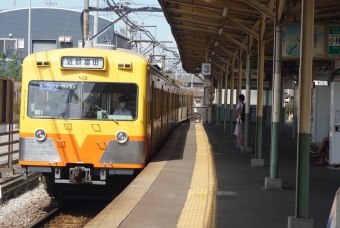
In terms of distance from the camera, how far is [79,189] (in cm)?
1062

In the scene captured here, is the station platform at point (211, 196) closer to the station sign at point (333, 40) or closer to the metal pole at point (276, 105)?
the metal pole at point (276, 105)

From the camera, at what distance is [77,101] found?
34.0ft

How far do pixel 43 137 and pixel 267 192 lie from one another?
3.98 meters

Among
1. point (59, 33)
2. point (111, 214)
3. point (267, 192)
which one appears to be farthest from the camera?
point (59, 33)

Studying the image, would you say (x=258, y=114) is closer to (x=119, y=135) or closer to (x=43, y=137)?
(x=119, y=135)

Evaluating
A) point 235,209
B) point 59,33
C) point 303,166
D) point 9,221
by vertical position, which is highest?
point 59,33

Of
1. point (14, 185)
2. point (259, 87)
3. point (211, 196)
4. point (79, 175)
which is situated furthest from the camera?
point (259, 87)

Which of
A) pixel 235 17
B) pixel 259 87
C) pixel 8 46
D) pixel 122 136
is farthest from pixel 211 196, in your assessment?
pixel 8 46

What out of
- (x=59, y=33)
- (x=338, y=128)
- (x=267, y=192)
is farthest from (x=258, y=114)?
(x=59, y=33)

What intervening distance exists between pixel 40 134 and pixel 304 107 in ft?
17.2

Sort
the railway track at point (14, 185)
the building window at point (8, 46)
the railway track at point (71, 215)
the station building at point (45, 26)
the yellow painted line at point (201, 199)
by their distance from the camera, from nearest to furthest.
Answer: the yellow painted line at point (201, 199) → the railway track at point (71, 215) → the railway track at point (14, 185) → the building window at point (8, 46) → the station building at point (45, 26)

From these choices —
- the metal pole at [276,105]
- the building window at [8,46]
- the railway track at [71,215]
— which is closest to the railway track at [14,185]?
the railway track at [71,215]

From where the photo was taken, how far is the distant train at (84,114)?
33.5 feet

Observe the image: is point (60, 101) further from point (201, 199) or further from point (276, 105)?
point (276, 105)
